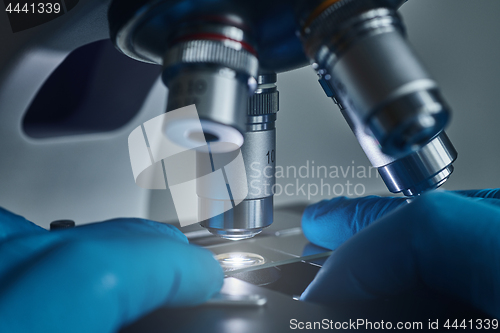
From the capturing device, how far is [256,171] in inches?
17.2

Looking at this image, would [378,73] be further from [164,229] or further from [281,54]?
[164,229]

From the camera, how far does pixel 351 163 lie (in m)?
1.10

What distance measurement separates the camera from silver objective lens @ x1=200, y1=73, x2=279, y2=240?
0.42 metres

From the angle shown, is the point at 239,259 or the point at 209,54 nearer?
the point at 209,54

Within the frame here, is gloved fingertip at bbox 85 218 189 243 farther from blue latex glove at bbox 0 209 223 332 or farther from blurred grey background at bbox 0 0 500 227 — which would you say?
blurred grey background at bbox 0 0 500 227

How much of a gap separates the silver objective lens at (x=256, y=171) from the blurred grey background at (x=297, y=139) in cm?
15

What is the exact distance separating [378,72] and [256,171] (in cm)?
19

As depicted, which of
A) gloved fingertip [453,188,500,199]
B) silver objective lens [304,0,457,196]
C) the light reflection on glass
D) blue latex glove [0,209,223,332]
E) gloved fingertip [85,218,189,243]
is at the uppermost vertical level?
silver objective lens [304,0,457,196]

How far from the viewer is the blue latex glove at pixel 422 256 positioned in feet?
1.43

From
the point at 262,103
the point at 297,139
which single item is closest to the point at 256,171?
the point at 262,103

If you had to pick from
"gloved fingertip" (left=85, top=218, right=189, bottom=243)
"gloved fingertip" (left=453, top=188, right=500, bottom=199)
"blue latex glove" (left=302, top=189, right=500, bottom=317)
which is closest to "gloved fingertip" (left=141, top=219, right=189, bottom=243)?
"gloved fingertip" (left=85, top=218, right=189, bottom=243)

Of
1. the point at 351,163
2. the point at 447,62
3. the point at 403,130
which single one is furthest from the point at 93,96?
the point at 447,62

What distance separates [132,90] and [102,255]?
364 millimetres

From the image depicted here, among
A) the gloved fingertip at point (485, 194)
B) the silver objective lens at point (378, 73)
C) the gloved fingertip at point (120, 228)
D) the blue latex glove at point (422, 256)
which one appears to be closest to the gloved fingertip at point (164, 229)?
the gloved fingertip at point (120, 228)
